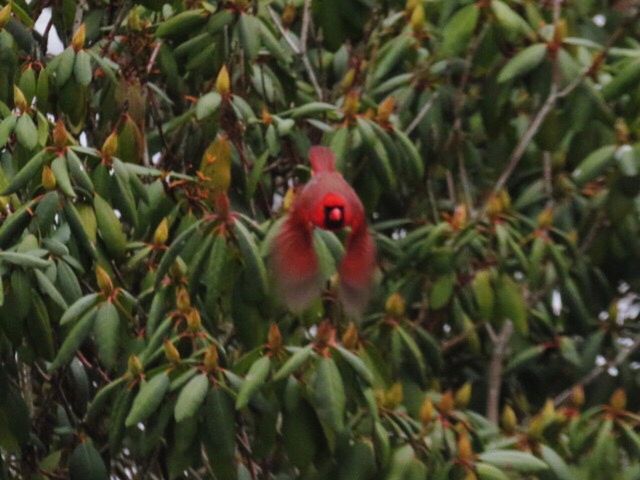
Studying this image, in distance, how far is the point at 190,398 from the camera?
454 centimetres

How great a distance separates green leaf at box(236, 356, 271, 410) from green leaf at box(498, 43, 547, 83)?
1.41m

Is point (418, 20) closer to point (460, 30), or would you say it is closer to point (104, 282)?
point (460, 30)

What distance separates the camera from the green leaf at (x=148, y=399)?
4.57m

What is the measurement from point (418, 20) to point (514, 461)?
62.8 inches

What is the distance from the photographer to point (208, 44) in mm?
5465

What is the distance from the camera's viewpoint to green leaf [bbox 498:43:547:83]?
561 cm

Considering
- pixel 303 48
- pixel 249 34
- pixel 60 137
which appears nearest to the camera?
pixel 60 137

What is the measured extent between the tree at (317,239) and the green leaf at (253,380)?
0.02 metres

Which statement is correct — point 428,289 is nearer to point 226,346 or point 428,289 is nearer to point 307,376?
point 226,346

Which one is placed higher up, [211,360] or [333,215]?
[333,215]

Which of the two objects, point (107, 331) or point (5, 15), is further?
point (5, 15)

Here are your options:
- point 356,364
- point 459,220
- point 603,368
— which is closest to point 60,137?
point 356,364

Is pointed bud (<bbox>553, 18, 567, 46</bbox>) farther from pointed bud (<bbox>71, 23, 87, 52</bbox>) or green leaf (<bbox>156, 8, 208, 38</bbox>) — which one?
pointed bud (<bbox>71, 23, 87, 52</bbox>)

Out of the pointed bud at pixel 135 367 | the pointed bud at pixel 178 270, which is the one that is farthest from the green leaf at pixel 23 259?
the pointed bud at pixel 178 270
